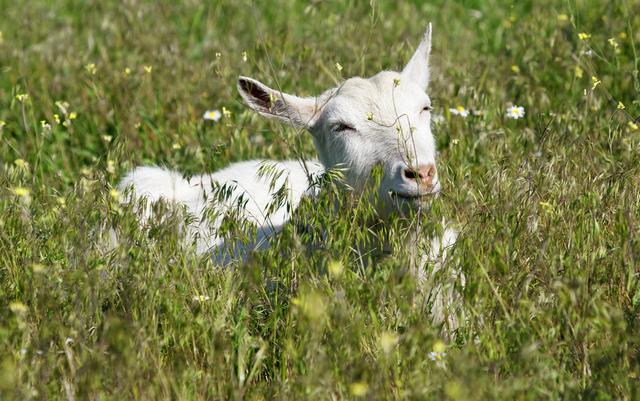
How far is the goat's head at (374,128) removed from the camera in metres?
5.11

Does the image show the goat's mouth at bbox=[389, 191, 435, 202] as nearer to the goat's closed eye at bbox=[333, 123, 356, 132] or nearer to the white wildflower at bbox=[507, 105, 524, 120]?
the goat's closed eye at bbox=[333, 123, 356, 132]

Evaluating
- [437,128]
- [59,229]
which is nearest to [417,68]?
[437,128]

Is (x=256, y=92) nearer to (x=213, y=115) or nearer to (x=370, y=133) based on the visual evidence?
(x=370, y=133)

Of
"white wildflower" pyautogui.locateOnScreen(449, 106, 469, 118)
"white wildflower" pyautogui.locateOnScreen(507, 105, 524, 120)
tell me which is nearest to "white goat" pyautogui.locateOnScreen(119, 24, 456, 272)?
"white wildflower" pyautogui.locateOnScreen(449, 106, 469, 118)

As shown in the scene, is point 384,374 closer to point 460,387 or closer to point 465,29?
point 460,387

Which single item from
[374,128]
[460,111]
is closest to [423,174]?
[374,128]

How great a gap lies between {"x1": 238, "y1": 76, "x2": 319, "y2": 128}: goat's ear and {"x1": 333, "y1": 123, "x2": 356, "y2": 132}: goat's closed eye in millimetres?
204

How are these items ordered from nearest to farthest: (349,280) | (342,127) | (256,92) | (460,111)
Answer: (349,280) → (342,127) → (256,92) → (460,111)

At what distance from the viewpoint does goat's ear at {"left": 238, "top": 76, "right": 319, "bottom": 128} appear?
600cm

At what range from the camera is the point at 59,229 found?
16.0 ft

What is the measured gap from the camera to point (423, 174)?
502 cm

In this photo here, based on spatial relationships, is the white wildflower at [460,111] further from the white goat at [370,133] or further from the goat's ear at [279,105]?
the goat's ear at [279,105]

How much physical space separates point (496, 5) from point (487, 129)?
14.4 ft

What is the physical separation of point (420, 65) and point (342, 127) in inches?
41.3
